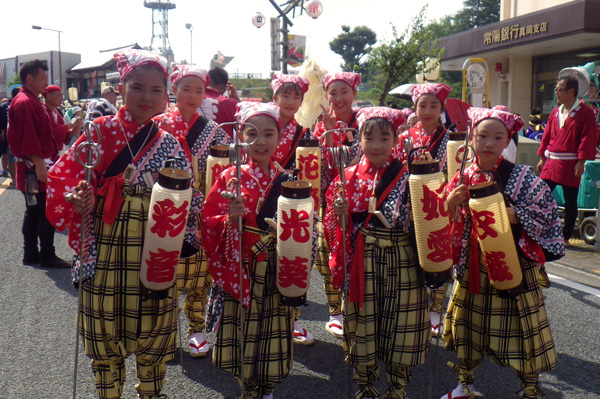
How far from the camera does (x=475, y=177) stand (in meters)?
3.07

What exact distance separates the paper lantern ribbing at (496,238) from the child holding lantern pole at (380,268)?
1.29 ft

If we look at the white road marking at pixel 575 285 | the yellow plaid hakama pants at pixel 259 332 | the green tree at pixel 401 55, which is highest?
the green tree at pixel 401 55

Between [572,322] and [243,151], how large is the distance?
10.9 ft

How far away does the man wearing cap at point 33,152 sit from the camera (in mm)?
5988

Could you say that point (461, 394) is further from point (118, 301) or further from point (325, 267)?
point (118, 301)

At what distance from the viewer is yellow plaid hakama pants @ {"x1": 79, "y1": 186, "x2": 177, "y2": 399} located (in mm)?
2695

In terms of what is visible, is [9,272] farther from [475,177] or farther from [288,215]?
[475,177]

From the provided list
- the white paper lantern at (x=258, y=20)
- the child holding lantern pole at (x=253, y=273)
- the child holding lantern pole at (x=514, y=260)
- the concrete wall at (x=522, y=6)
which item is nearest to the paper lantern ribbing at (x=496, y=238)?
the child holding lantern pole at (x=514, y=260)

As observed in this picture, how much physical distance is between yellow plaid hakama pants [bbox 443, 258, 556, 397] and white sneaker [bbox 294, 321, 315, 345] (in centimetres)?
127

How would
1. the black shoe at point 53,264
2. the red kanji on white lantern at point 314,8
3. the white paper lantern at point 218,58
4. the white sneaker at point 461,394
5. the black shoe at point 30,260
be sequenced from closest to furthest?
the white sneaker at point 461,394
the black shoe at point 53,264
the black shoe at point 30,260
the white paper lantern at point 218,58
the red kanji on white lantern at point 314,8

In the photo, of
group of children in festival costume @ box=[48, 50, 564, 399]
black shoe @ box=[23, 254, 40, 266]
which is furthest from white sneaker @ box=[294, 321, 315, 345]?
black shoe @ box=[23, 254, 40, 266]

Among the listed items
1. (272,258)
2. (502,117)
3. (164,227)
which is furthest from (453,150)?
(164,227)

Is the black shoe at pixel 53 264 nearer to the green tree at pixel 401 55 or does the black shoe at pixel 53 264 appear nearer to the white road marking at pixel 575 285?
the white road marking at pixel 575 285

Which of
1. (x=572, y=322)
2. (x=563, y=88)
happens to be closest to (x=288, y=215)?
(x=572, y=322)
